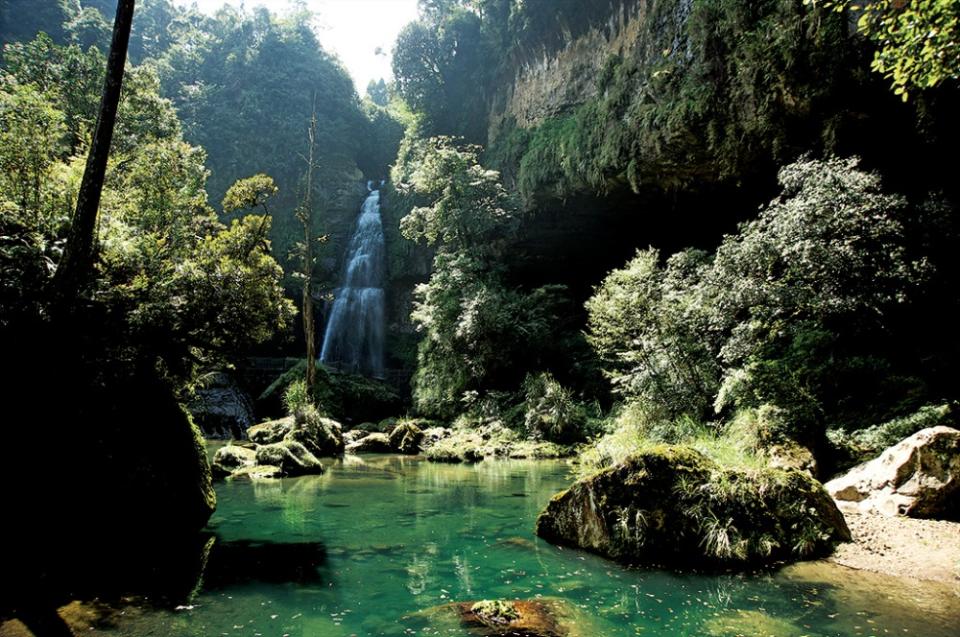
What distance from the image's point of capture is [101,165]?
7152 millimetres

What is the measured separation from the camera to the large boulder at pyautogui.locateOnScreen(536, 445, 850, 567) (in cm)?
627

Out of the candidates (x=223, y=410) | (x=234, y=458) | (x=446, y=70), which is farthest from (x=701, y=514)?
(x=446, y=70)

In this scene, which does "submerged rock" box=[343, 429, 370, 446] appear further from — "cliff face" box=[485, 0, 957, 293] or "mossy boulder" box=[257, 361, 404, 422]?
"cliff face" box=[485, 0, 957, 293]

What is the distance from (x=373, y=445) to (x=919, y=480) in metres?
15.6

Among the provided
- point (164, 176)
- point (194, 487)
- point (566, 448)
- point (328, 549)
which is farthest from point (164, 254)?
point (566, 448)

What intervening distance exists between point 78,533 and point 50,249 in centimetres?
356

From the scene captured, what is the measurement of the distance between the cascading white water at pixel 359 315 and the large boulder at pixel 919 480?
2701 centimetres

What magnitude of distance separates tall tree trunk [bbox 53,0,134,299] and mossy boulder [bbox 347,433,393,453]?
12.8 meters

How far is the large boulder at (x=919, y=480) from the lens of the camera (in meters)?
6.65

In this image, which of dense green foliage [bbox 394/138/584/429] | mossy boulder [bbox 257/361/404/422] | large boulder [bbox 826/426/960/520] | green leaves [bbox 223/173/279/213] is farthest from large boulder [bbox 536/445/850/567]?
mossy boulder [bbox 257/361/404/422]

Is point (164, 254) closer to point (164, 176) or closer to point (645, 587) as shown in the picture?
point (645, 587)

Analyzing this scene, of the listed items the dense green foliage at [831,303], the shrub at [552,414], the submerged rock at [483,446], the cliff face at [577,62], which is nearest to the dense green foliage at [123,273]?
the submerged rock at [483,446]

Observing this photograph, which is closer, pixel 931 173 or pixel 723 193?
pixel 931 173

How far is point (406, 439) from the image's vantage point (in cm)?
1919
